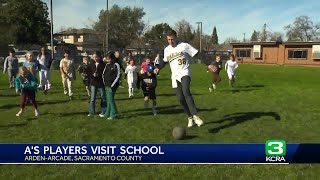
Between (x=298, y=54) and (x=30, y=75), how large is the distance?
5650 centimetres

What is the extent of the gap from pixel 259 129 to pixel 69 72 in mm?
8218

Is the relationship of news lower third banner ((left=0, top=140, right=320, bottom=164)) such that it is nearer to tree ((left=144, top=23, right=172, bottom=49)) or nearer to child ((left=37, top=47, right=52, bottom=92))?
child ((left=37, top=47, right=52, bottom=92))

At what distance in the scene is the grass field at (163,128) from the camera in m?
5.97

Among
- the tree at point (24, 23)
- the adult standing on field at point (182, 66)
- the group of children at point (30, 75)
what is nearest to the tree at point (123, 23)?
the tree at point (24, 23)

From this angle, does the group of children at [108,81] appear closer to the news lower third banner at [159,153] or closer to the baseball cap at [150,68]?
the baseball cap at [150,68]

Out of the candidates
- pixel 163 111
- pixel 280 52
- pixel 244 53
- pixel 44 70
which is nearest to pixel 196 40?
pixel 244 53

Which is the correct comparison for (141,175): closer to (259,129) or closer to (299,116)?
(259,129)

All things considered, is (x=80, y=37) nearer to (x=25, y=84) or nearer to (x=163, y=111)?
(x=163, y=111)

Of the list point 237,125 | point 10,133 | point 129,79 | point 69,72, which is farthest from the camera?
point 129,79

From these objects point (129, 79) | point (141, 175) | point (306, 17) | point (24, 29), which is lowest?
point (141, 175)

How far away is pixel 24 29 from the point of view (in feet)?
213

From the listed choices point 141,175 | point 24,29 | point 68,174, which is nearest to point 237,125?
point 141,175

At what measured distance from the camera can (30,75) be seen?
1097 cm

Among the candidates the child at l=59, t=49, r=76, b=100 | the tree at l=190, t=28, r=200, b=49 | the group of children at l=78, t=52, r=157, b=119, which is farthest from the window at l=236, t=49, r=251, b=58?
the group of children at l=78, t=52, r=157, b=119
